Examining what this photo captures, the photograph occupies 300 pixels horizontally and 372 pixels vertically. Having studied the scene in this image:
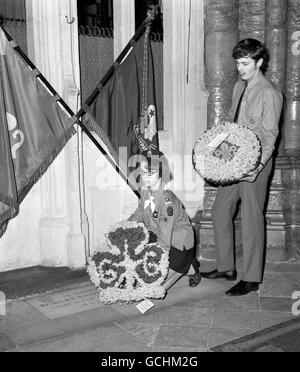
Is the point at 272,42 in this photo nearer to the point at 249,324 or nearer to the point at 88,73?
the point at 88,73

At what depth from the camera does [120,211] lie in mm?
5488

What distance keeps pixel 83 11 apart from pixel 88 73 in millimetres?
669

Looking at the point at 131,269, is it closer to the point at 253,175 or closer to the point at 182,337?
the point at 182,337

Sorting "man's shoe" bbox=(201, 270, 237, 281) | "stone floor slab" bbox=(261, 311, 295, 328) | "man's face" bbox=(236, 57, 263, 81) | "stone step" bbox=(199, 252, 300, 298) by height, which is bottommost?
"stone step" bbox=(199, 252, 300, 298)

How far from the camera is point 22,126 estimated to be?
173 inches

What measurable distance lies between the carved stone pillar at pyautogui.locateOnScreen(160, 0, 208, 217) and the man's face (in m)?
1.30

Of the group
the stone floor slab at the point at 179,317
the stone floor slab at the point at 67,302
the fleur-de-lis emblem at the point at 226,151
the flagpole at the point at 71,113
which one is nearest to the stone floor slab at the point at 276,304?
the stone floor slab at the point at 179,317

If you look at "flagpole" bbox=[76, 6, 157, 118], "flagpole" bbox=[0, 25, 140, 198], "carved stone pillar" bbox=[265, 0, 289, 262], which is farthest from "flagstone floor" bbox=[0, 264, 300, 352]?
"flagpole" bbox=[76, 6, 157, 118]

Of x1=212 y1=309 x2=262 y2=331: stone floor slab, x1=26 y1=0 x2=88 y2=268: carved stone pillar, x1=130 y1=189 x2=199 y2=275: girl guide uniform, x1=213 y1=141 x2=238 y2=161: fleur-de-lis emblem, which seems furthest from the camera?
x1=26 y1=0 x2=88 y2=268: carved stone pillar

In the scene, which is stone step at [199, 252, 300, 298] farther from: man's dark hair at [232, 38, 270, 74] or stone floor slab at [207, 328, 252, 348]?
man's dark hair at [232, 38, 270, 74]

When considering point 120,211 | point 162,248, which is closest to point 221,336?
point 162,248

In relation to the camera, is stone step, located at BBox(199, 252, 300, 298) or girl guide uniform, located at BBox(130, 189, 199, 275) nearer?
girl guide uniform, located at BBox(130, 189, 199, 275)

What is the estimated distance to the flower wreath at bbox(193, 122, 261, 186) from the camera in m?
3.90

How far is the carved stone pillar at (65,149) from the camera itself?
15.5ft
